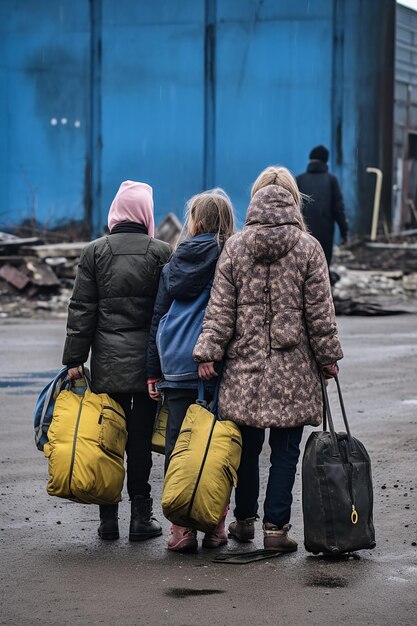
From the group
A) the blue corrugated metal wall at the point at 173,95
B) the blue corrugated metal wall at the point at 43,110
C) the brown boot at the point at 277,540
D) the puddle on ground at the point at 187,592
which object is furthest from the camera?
the blue corrugated metal wall at the point at 43,110

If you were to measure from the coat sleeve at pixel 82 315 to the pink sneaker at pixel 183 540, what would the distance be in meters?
0.92

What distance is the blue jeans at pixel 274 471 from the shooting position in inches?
203

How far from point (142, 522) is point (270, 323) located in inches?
45.6

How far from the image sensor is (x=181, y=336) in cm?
520

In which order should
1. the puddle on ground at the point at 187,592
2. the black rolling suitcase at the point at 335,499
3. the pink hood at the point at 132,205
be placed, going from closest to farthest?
the puddle on ground at the point at 187,592 < the black rolling suitcase at the point at 335,499 < the pink hood at the point at 132,205

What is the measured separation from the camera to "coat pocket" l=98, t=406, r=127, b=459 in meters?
5.33

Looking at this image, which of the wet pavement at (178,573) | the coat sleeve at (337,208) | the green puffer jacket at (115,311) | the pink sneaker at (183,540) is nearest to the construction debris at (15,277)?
the coat sleeve at (337,208)

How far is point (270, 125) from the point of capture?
22406mm

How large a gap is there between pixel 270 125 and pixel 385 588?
18.4 meters

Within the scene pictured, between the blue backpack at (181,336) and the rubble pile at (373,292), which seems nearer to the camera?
the blue backpack at (181,336)

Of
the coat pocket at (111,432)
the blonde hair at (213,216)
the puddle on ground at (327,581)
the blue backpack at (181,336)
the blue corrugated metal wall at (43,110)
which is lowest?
the puddle on ground at (327,581)

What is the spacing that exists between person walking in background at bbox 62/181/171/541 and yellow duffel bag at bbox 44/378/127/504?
10 cm

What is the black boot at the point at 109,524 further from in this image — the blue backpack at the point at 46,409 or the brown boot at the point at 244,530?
the brown boot at the point at 244,530

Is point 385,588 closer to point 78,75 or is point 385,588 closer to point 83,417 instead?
point 83,417
